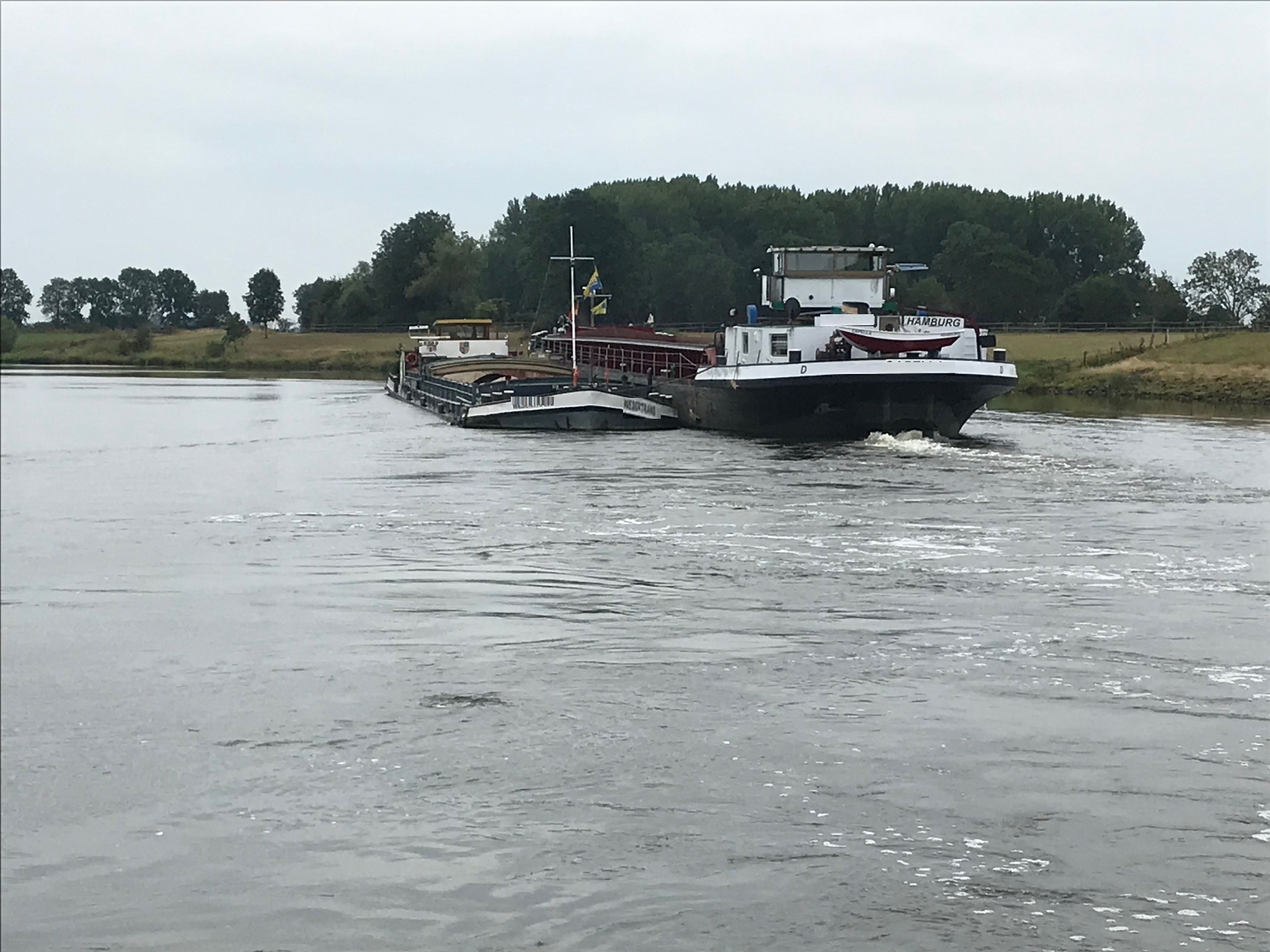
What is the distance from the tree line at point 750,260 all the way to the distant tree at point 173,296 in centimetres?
8196

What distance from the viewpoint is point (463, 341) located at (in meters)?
74.9

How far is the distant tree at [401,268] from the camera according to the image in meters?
146

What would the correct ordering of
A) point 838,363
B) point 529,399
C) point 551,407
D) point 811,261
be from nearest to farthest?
point 838,363
point 551,407
point 529,399
point 811,261

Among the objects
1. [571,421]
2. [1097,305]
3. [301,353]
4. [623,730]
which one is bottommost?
[623,730]

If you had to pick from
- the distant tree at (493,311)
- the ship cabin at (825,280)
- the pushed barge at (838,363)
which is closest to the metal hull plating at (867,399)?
the pushed barge at (838,363)

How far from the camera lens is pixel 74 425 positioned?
8.71 metres

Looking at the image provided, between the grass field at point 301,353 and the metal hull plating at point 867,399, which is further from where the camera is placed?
the grass field at point 301,353

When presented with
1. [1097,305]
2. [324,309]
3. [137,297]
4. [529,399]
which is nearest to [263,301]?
[324,309]

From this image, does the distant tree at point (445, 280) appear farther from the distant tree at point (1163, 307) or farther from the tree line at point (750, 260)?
the distant tree at point (1163, 307)

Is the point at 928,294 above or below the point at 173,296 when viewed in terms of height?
above

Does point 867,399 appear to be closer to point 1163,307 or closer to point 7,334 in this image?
point 7,334

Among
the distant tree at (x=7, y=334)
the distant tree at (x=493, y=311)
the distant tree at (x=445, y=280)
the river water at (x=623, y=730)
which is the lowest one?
the river water at (x=623, y=730)

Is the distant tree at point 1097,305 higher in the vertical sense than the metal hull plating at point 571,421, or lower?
higher

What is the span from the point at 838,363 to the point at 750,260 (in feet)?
398
